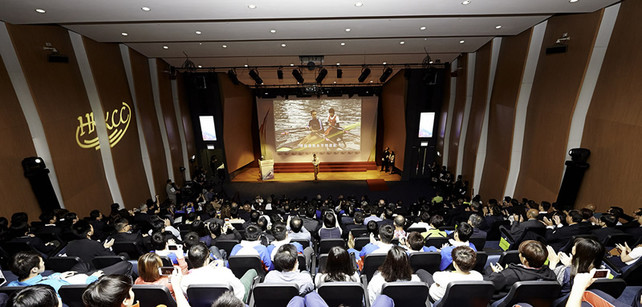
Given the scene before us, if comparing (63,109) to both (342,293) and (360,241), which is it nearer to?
(360,241)

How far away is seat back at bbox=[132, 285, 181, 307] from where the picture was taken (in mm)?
2479

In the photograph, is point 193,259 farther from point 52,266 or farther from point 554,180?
point 554,180

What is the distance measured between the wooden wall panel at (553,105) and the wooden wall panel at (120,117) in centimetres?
1186

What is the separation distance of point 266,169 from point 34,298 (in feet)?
44.3

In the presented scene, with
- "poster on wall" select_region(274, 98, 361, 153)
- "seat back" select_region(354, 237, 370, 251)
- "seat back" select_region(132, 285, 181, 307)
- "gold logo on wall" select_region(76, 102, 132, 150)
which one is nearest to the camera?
"seat back" select_region(132, 285, 181, 307)

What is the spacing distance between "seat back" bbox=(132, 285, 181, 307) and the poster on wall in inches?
567

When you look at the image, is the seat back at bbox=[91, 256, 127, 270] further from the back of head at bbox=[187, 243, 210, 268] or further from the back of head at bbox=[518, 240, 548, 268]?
the back of head at bbox=[518, 240, 548, 268]

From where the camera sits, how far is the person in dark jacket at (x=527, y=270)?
8.98 feet

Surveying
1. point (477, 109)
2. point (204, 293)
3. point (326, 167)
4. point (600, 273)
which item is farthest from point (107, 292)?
point (326, 167)

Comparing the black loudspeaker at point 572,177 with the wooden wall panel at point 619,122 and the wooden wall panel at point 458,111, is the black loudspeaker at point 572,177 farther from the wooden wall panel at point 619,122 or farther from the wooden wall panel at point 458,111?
the wooden wall panel at point 458,111

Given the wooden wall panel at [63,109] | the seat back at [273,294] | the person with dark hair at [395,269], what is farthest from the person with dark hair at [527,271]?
the wooden wall panel at [63,109]

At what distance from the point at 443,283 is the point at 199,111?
13781mm

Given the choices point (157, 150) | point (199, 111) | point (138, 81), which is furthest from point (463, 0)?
point (199, 111)

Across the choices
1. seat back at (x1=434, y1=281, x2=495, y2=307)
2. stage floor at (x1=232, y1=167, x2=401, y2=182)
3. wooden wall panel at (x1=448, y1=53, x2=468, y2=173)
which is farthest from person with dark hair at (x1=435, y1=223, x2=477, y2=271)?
stage floor at (x1=232, y1=167, x2=401, y2=182)
